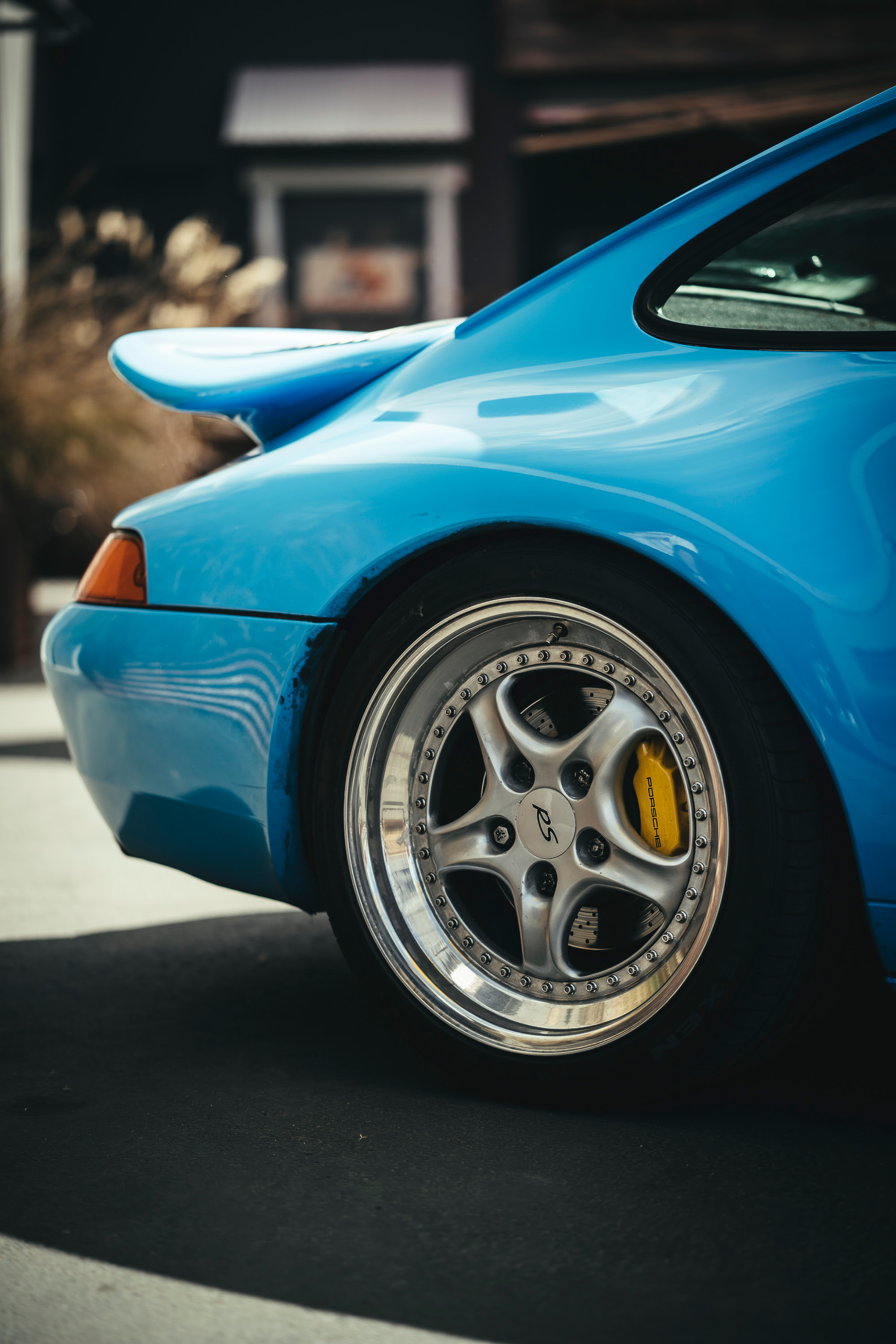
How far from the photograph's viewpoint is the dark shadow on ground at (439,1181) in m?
1.49

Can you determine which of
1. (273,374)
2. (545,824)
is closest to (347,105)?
(273,374)

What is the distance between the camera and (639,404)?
6.15ft

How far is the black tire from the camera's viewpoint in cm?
177

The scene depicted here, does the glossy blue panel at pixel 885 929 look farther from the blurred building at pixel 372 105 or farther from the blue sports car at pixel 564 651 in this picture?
the blurred building at pixel 372 105

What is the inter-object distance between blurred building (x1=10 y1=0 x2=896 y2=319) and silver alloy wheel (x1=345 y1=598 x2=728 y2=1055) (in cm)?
1113

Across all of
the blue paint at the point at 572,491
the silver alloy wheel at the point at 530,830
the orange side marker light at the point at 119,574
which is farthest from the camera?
the orange side marker light at the point at 119,574

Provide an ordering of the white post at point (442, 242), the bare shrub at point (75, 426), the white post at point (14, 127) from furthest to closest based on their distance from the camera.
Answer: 1. the white post at point (442, 242)
2. the white post at point (14, 127)
3. the bare shrub at point (75, 426)

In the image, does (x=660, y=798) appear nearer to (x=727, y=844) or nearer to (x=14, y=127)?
(x=727, y=844)

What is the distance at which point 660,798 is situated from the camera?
1.97 meters

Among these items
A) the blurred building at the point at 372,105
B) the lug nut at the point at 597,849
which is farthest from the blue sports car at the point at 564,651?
the blurred building at the point at 372,105

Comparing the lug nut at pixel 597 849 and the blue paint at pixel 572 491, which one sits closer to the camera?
the blue paint at pixel 572 491

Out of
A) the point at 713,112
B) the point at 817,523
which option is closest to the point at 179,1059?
the point at 817,523

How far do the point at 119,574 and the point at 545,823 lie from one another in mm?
873

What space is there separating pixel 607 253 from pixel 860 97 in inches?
148
